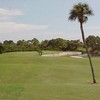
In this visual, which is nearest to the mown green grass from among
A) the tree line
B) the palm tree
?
the palm tree

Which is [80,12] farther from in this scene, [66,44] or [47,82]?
[66,44]

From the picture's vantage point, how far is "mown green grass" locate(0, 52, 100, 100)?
19.0 meters

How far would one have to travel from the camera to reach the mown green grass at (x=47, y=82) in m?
19.0

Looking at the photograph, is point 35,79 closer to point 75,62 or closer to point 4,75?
point 4,75

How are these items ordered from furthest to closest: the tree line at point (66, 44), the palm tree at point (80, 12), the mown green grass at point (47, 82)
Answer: the tree line at point (66, 44) < the palm tree at point (80, 12) < the mown green grass at point (47, 82)

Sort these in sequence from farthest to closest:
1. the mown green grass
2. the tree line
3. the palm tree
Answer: the tree line, the palm tree, the mown green grass

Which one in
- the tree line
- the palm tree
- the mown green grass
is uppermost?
the palm tree

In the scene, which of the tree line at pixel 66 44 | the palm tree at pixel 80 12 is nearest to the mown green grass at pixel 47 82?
the palm tree at pixel 80 12

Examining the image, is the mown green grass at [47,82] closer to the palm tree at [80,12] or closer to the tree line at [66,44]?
the palm tree at [80,12]

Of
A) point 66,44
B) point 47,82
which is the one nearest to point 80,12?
point 47,82

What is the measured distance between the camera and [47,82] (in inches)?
1443

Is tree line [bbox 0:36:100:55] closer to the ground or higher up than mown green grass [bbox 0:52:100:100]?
higher up

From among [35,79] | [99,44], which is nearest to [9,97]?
[35,79]

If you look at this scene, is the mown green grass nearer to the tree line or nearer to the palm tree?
the palm tree
